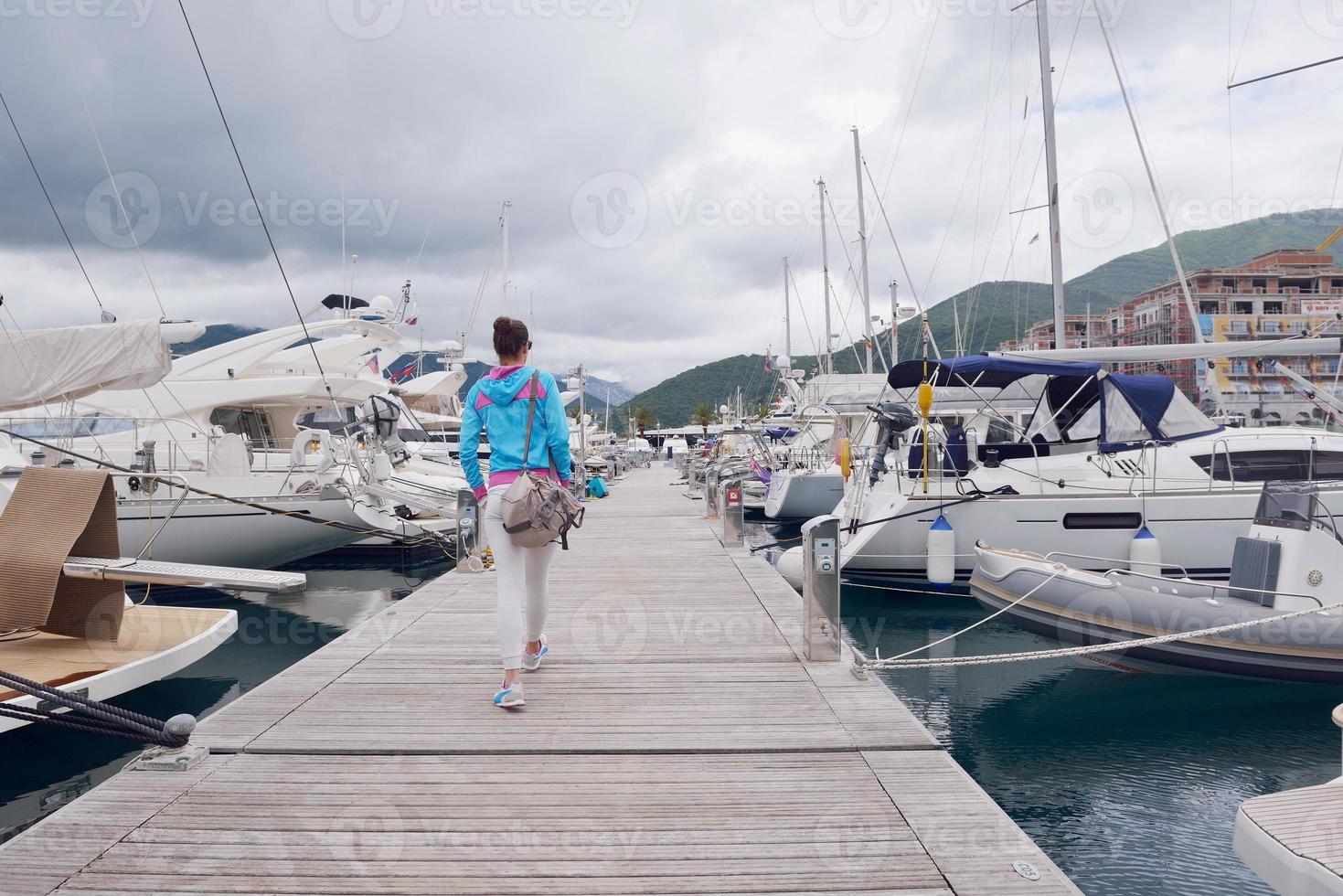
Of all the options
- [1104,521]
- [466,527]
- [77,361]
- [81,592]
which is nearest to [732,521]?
[466,527]

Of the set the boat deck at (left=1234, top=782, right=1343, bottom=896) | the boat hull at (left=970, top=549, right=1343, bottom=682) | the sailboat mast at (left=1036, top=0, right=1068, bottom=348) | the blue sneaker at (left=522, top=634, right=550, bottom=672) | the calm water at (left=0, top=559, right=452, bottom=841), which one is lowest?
the calm water at (left=0, top=559, right=452, bottom=841)

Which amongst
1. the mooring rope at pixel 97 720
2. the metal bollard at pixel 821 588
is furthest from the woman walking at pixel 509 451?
the metal bollard at pixel 821 588

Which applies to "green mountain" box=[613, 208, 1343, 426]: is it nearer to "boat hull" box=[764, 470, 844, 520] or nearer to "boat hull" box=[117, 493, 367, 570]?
"boat hull" box=[764, 470, 844, 520]

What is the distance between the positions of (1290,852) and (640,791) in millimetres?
2115

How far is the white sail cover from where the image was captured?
9.41 meters

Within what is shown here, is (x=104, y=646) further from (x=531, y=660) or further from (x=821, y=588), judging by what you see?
(x=821, y=588)

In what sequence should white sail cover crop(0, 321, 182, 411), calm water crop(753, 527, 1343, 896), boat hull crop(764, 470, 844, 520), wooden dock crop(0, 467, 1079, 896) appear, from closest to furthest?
wooden dock crop(0, 467, 1079, 896) < calm water crop(753, 527, 1343, 896) < white sail cover crop(0, 321, 182, 411) < boat hull crop(764, 470, 844, 520)

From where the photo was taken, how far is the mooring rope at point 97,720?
329 centimetres

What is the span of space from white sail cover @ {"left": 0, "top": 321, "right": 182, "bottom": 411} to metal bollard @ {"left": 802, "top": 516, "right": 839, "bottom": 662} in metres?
9.33

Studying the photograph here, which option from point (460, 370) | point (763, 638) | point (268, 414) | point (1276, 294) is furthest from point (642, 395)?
point (763, 638)

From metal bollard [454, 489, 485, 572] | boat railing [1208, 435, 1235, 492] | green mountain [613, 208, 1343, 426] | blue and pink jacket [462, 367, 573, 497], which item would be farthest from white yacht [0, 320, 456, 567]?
green mountain [613, 208, 1343, 426]

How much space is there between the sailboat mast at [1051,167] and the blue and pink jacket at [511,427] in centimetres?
1150

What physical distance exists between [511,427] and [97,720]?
2180 millimetres

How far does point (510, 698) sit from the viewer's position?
4234 millimetres
